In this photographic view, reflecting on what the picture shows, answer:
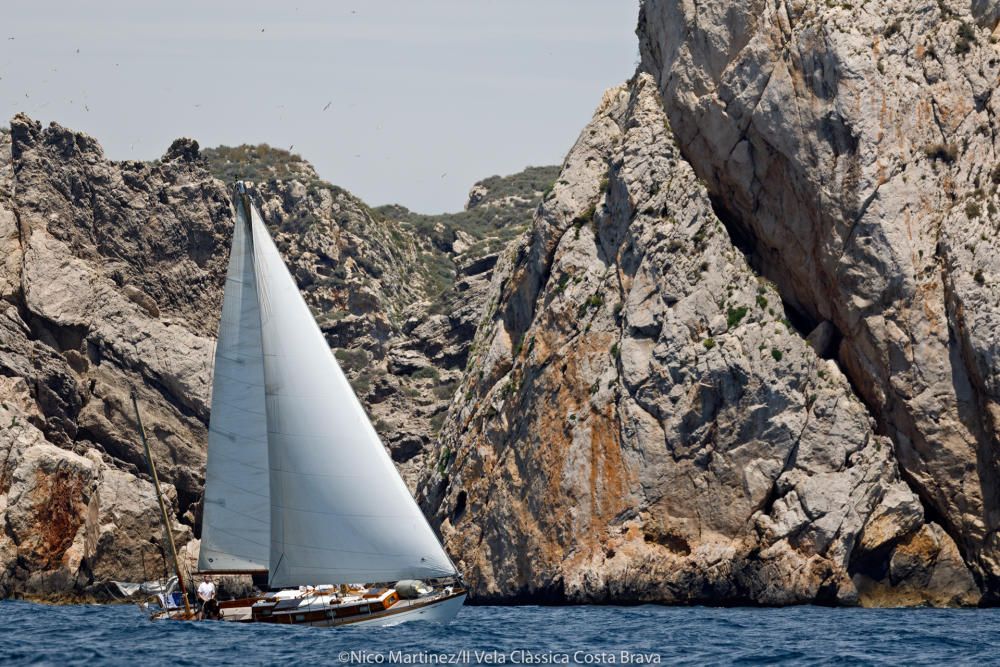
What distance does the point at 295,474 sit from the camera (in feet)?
109

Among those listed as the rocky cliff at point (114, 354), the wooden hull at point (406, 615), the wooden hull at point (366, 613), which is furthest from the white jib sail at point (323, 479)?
the rocky cliff at point (114, 354)

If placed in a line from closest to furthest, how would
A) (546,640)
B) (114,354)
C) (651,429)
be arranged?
(546,640) → (651,429) → (114,354)

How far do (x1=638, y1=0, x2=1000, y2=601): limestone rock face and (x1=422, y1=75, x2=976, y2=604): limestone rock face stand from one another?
4.72ft

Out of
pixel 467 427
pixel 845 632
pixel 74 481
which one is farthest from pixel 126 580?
pixel 845 632

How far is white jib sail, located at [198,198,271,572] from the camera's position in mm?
34188

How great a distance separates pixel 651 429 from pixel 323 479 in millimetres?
19844

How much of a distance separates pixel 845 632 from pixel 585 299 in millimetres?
22692

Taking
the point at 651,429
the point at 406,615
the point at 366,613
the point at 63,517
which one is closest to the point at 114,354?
the point at 63,517

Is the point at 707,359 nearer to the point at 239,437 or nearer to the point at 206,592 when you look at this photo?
the point at 206,592

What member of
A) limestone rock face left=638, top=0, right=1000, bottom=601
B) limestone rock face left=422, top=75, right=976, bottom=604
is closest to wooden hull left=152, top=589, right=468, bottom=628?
limestone rock face left=422, top=75, right=976, bottom=604

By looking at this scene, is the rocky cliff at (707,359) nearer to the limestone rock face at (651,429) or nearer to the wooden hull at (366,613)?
the limestone rock face at (651,429)

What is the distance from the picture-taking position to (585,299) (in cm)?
5478

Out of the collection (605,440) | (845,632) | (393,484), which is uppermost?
(605,440)

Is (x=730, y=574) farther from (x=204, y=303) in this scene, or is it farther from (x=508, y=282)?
(x=204, y=303)
